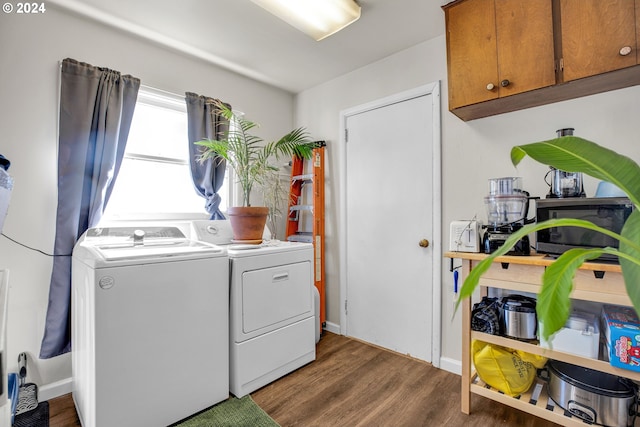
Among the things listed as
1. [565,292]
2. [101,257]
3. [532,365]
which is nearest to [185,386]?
[101,257]

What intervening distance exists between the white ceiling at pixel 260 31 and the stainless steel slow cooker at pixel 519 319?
190cm

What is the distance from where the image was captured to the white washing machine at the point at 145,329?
4.67ft

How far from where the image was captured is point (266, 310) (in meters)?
2.03

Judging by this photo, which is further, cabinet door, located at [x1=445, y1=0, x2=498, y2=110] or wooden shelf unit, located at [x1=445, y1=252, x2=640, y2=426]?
cabinet door, located at [x1=445, y1=0, x2=498, y2=110]

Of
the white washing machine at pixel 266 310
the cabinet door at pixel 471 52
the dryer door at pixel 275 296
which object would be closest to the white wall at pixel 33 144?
the white washing machine at pixel 266 310

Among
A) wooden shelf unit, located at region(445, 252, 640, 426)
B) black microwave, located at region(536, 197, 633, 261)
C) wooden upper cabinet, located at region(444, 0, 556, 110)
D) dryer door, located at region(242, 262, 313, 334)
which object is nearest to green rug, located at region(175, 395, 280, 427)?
dryer door, located at region(242, 262, 313, 334)

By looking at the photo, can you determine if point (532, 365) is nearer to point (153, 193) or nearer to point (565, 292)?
point (565, 292)

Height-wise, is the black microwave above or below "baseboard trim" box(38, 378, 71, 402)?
above

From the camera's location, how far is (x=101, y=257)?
143 cm

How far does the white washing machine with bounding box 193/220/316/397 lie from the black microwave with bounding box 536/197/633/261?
1.52 meters

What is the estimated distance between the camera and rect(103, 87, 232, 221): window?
7.60ft

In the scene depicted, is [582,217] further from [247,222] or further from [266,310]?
[247,222]

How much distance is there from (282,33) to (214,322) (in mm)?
2098

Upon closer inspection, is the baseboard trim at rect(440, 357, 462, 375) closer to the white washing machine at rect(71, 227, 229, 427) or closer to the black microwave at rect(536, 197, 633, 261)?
the black microwave at rect(536, 197, 633, 261)
